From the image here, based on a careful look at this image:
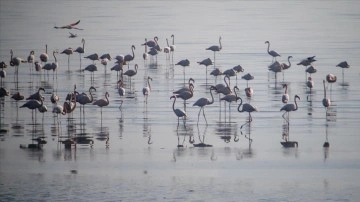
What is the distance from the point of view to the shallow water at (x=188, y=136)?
12812 mm

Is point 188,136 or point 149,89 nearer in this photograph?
point 188,136

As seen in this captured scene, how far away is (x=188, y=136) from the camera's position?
1631 centimetres

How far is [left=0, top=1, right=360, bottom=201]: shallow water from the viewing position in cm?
1281

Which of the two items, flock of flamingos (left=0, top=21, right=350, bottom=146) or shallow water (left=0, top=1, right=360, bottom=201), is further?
flock of flamingos (left=0, top=21, right=350, bottom=146)

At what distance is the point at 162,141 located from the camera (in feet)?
52.0

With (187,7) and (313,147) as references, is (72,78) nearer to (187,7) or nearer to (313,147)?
(313,147)

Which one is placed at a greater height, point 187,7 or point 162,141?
point 187,7

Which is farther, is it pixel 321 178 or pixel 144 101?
pixel 144 101

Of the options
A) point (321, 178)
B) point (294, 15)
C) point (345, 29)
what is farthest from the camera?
point (294, 15)

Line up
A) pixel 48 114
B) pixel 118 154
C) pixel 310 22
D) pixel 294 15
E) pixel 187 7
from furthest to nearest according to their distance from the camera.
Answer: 1. pixel 187 7
2. pixel 294 15
3. pixel 310 22
4. pixel 48 114
5. pixel 118 154

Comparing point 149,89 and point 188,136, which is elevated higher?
point 149,89

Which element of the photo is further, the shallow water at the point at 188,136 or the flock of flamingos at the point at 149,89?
the flock of flamingos at the point at 149,89

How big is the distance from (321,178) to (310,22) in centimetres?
2899

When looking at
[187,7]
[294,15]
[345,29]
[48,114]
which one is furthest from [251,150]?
[187,7]
